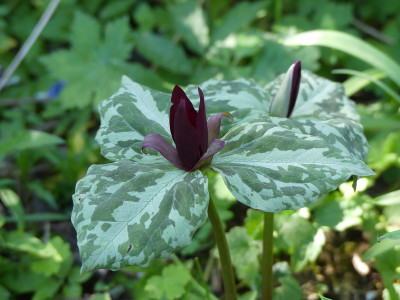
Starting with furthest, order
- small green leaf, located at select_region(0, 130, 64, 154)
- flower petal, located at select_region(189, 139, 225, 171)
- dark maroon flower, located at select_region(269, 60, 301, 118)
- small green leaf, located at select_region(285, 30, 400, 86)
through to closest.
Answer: small green leaf, located at select_region(0, 130, 64, 154) → small green leaf, located at select_region(285, 30, 400, 86) → dark maroon flower, located at select_region(269, 60, 301, 118) → flower petal, located at select_region(189, 139, 225, 171)

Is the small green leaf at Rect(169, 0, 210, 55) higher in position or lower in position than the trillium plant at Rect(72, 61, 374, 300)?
lower

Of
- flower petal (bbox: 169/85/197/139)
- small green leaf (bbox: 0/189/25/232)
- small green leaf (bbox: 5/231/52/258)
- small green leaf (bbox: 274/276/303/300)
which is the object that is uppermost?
flower petal (bbox: 169/85/197/139)

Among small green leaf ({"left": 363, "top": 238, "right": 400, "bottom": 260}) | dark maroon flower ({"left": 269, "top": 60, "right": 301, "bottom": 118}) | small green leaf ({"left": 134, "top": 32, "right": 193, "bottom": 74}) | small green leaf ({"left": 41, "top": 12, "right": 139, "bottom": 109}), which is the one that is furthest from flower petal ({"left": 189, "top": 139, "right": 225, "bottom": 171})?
small green leaf ({"left": 134, "top": 32, "right": 193, "bottom": 74})

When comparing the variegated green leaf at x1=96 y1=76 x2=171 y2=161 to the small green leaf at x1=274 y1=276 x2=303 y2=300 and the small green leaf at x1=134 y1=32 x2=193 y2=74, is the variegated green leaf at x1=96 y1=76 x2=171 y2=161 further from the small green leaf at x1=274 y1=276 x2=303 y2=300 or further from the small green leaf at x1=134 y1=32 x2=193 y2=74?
the small green leaf at x1=134 y1=32 x2=193 y2=74

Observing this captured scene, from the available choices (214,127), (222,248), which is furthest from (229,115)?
(222,248)

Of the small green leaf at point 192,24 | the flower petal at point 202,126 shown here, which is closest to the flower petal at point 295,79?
the flower petal at point 202,126

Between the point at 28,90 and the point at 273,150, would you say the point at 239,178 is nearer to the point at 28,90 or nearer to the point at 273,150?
the point at 273,150
